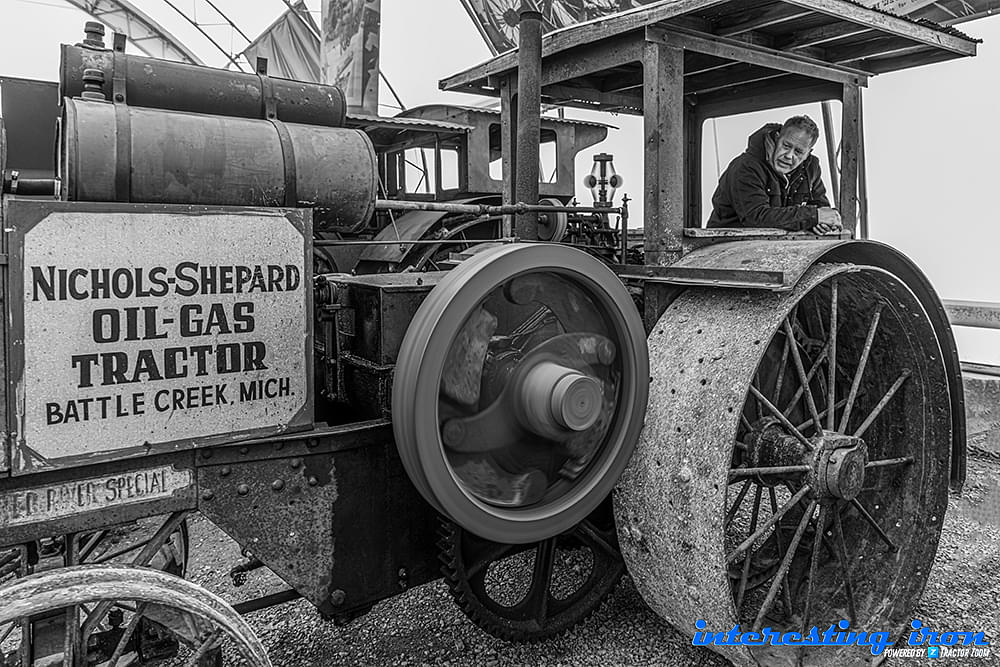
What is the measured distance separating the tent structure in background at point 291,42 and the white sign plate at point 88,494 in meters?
11.5

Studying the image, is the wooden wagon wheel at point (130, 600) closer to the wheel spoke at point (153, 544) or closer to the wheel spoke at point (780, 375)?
the wheel spoke at point (153, 544)

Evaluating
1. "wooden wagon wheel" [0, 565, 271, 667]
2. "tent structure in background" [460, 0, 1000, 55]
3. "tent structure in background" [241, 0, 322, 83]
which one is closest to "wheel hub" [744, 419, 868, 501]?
"wooden wagon wheel" [0, 565, 271, 667]

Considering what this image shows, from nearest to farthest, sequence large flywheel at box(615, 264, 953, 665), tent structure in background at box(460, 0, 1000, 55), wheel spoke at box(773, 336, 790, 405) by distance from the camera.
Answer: large flywheel at box(615, 264, 953, 665) < wheel spoke at box(773, 336, 790, 405) < tent structure in background at box(460, 0, 1000, 55)

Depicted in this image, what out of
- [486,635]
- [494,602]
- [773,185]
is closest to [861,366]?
[773,185]

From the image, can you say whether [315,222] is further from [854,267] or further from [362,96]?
[362,96]

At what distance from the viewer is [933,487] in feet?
9.43

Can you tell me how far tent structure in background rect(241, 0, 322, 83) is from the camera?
12.3m

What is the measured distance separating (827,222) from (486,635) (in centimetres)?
199

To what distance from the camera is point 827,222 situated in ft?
10.2

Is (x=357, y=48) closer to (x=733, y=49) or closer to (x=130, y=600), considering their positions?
(x=733, y=49)

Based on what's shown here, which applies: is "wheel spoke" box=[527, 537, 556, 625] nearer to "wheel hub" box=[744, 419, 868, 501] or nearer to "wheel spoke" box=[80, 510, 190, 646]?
"wheel hub" box=[744, 419, 868, 501]

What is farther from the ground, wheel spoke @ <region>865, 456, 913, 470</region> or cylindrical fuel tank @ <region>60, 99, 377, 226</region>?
cylindrical fuel tank @ <region>60, 99, 377, 226</region>

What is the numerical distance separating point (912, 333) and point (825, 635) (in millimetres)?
1066

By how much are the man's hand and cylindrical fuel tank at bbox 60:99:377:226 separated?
180 cm
